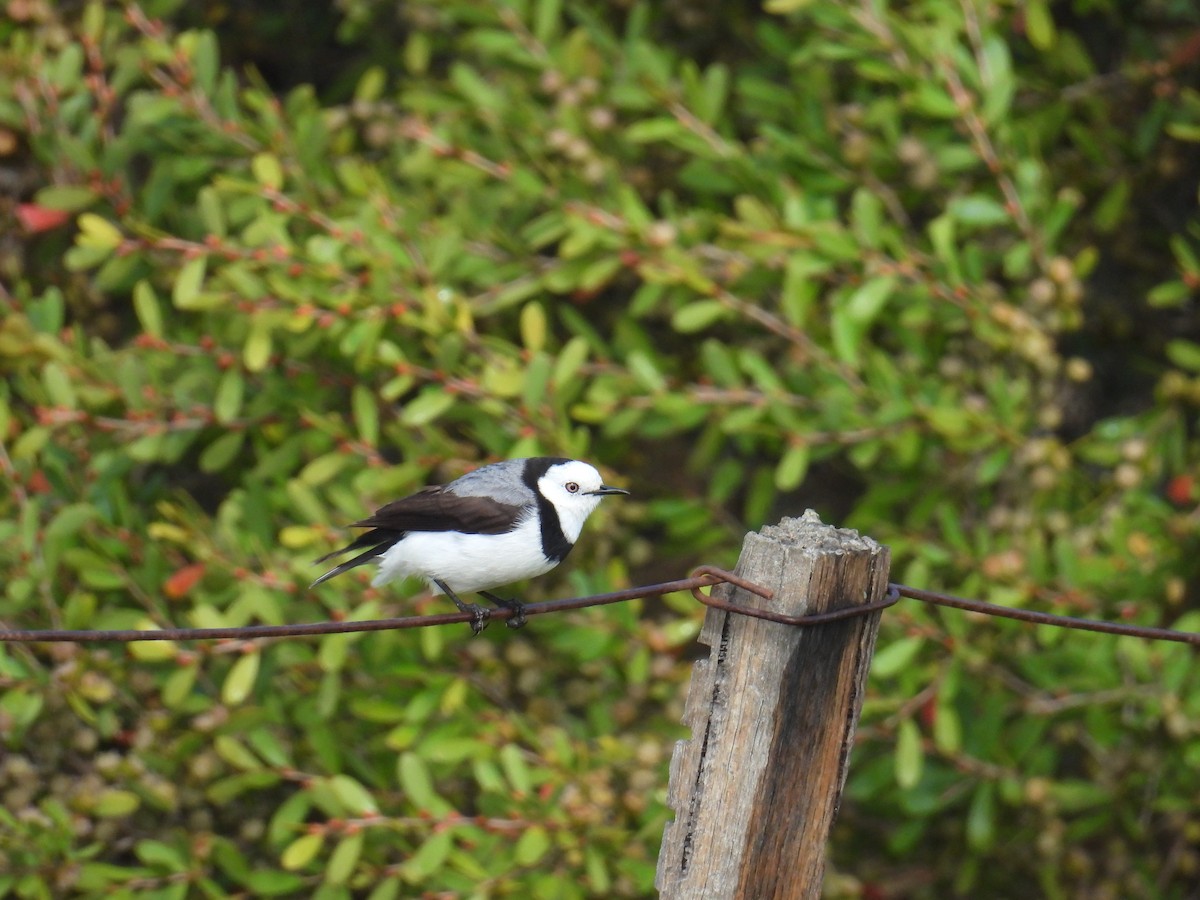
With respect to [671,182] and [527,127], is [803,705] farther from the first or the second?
[671,182]

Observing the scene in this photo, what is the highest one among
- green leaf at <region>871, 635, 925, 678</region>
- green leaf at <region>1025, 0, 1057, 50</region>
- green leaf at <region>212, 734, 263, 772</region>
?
green leaf at <region>1025, 0, 1057, 50</region>

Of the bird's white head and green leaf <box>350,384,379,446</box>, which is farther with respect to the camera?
green leaf <box>350,384,379,446</box>

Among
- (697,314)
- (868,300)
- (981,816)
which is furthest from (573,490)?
(981,816)

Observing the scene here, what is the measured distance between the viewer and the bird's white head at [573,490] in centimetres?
372

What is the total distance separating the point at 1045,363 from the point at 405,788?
2.23 meters

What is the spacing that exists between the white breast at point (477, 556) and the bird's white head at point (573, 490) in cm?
18

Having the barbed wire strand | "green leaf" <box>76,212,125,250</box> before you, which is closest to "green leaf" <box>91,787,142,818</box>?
"green leaf" <box>76,212,125,250</box>

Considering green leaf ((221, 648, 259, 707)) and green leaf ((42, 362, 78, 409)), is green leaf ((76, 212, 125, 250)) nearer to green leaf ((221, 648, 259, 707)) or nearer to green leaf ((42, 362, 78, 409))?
green leaf ((42, 362, 78, 409))

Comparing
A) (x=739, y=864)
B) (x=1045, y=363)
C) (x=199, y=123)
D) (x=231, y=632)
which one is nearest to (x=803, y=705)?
(x=739, y=864)

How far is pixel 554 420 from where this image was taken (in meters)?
4.20

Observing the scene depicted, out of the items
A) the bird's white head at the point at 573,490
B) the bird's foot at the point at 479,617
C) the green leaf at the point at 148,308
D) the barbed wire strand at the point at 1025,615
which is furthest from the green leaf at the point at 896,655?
the green leaf at the point at 148,308

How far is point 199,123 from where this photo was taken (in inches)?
182

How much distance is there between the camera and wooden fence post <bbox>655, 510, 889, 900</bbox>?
2.25 m

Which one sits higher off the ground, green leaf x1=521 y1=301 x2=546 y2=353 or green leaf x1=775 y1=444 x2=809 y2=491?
green leaf x1=521 y1=301 x2=546 y2=353
